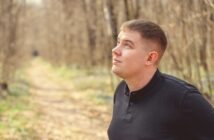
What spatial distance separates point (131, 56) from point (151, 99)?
26 centimetres

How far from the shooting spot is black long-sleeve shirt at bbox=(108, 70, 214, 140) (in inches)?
99.0

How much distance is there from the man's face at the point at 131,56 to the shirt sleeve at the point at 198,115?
1.07 feet

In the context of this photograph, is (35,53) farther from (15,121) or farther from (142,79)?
(142,79)

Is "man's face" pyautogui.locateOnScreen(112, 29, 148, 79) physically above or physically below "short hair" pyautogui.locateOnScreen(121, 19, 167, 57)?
below

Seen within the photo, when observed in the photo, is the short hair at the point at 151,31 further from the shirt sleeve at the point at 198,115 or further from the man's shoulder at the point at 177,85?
the shirt sleeve at the point at 198,115

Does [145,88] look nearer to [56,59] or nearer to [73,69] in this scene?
[73,69]

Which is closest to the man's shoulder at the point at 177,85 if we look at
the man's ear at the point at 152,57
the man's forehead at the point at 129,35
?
the man's ear at the point at 152,57

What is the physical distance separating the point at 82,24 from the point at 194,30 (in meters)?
18.6

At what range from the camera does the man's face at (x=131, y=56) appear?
2670mm

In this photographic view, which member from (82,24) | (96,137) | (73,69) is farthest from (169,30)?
(73,69)

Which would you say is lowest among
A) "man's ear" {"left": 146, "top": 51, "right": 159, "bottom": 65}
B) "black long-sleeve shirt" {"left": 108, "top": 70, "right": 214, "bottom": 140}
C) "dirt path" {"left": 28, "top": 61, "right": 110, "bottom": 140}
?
"dirt path" {"left": 28, "top": 61, "right": 110, "bottom": 140}

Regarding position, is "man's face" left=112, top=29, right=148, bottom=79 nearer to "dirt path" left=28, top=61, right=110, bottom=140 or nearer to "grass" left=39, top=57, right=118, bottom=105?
"dirt path" left=28, top=61, right=110, bottom=140

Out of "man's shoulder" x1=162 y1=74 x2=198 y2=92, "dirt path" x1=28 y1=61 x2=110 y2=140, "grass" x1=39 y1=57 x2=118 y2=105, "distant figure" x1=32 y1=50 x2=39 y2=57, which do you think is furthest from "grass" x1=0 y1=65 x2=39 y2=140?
"distant figure" x1=32 y1=50 x2=39 y2=57

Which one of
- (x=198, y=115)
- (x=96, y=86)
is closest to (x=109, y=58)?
(x=96, y=86)
